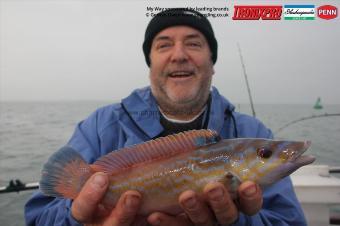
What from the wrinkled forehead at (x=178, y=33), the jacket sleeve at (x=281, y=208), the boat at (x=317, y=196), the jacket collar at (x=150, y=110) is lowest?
the boat at (x=317, y=196)

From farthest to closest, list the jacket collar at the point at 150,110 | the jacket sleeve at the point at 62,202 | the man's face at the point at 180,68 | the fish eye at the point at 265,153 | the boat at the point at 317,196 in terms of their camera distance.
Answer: the boat at the point at 317,196, the man's face at the point at 180,68, the jacket collar at the point at 150,110, the jacket sleeve at the point at 62,202, the fish eye at the point at 265,153

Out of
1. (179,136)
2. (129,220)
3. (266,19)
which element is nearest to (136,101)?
(179,136)

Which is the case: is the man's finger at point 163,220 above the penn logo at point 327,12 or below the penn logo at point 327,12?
below

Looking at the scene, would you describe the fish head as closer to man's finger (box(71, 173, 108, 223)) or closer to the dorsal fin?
the dorsal fin

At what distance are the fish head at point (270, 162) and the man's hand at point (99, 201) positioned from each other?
0.80m

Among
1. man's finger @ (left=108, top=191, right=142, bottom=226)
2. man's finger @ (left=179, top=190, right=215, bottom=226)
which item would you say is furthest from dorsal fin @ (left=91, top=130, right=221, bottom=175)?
man's finger @ (left=179, top=190, right=215, bottom=226)

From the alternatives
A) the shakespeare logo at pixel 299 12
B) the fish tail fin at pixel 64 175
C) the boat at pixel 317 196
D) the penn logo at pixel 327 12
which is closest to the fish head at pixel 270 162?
the fish tail fin at pixel 64 175

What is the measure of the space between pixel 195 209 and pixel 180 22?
2.26 meters

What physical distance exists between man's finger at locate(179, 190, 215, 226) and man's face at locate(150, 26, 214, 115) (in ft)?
4.51

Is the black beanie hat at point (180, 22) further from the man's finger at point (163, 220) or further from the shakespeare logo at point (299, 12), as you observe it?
the shakespeare logo at point (299, 12)

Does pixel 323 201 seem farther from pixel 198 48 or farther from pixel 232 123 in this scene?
pixel 198 48

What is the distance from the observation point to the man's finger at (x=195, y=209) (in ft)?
7.48

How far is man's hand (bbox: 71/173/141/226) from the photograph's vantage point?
7.58 feet

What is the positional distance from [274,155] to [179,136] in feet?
2.45
